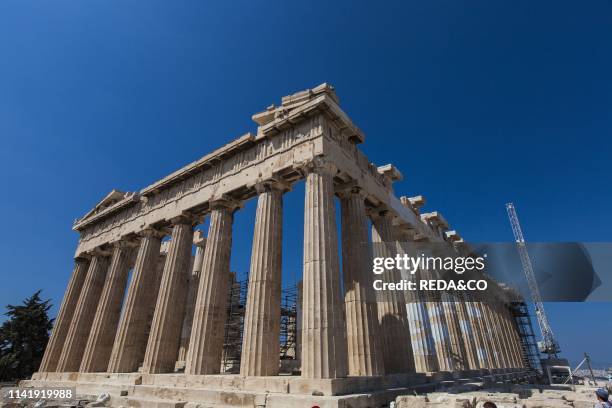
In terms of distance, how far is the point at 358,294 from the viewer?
45.4 feet

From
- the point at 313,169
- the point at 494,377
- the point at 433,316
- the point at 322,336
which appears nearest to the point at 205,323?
the point at 322,336

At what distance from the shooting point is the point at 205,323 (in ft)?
50.4

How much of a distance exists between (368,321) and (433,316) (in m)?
11.7

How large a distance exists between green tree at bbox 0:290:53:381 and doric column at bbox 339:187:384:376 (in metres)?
34.5

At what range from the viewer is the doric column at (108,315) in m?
21.0

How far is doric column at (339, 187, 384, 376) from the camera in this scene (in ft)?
42.2

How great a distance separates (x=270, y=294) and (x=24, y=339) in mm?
34499

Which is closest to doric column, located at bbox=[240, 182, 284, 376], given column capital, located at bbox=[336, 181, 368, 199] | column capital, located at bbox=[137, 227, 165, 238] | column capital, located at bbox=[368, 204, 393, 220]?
column capital, located at bbox=[336, 181, 368, 199]

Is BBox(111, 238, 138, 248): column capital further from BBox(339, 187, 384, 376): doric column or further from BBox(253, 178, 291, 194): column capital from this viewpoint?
BBox(339, 187, 384, 376): doric column

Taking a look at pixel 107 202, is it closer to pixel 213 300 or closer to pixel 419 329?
pixel 213 300

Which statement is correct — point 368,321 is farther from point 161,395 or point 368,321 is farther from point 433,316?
point 433,316

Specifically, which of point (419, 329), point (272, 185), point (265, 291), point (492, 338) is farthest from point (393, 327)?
point (492, 338)

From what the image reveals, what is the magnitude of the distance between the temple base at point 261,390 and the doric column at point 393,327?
1.15 metres

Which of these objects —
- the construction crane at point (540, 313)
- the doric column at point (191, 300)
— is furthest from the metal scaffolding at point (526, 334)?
the doric column at point (191, 300)
